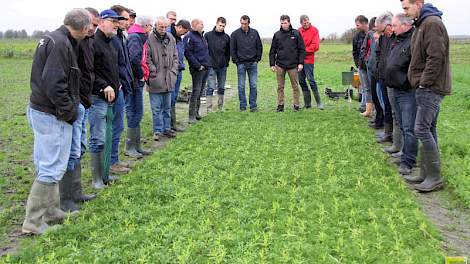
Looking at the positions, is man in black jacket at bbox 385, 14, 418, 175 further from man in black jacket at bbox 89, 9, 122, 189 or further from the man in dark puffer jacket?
man in black jacket at bbox 89, 9, 122, 189

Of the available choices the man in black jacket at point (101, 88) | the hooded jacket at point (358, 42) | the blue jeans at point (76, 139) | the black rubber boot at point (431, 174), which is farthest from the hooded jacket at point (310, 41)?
the blue jeans at point (76, 139)

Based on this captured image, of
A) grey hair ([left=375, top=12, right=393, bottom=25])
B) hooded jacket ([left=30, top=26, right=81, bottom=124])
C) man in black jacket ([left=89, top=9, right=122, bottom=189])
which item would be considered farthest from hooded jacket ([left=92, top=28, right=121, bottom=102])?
grey hair ([left=375, top=12, right=393, bottom=25])

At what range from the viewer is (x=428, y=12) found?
6.61 m

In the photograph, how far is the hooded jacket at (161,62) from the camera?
9.49 metres

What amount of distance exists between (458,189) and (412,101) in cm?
174

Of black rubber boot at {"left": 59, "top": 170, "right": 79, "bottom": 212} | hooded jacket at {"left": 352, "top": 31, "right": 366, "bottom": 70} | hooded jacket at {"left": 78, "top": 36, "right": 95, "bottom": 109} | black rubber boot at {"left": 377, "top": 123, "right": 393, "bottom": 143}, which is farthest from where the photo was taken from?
hooded jacket at {"left": 352, "top": 31, "right": 366, "bottom": 70}

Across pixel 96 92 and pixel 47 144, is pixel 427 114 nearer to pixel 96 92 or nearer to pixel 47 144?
pixel 96 92

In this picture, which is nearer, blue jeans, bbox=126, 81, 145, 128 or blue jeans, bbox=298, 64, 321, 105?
blue jeans, bbox=126, 81, 145, 128

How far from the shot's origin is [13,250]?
4.89 metres

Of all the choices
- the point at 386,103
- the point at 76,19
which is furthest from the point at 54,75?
the point at 386,103

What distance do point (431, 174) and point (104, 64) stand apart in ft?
17.0

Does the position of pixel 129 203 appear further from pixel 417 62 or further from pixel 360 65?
pixel 360 65

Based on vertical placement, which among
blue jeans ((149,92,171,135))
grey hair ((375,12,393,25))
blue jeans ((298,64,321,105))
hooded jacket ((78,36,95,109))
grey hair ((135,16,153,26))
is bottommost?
blue jeans ((149,92,171,135))

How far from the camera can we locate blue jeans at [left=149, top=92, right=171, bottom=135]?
32.7ft
